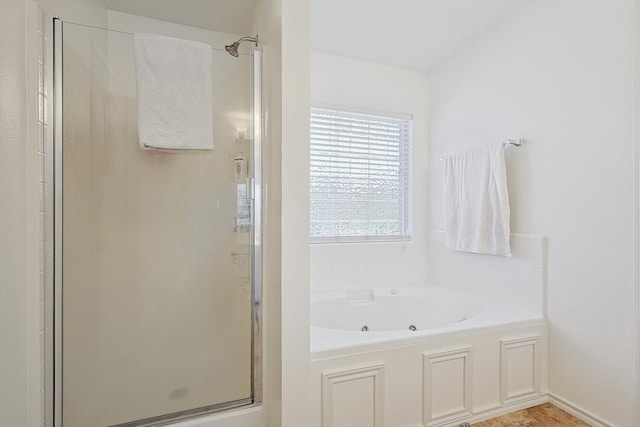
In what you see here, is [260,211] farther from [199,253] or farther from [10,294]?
[10,294]

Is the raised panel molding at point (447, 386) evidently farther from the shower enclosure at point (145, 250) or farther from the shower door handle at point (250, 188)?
the shower door handle at point (250, 188)

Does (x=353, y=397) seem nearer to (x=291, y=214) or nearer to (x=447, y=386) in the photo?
(x=447, y=386)

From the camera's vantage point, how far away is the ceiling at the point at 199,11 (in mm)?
1958

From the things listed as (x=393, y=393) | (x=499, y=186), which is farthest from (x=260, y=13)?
(x=393, y=393)

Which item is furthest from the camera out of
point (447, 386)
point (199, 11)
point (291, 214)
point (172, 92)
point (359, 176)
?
point (359, 176)

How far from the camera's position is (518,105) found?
87.0 inches

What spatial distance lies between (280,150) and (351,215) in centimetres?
151

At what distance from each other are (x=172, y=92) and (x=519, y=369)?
2496 mm

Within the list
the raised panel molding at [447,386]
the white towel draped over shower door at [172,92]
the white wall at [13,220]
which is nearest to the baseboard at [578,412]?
the raised panel molding at [447,386]

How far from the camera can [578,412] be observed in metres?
1.83

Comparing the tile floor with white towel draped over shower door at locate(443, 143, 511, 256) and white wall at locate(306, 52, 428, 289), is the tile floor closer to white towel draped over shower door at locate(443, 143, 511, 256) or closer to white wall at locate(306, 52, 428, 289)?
white towel draped over shower door at locate(443, 143, 511, 256)

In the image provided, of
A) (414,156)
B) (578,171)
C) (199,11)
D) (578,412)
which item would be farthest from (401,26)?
(578,412)

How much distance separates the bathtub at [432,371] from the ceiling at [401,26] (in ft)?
6.80

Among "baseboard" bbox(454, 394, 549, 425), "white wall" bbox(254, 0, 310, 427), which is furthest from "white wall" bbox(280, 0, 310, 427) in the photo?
"baseboard" bbox(454, 394, 549, 425)
